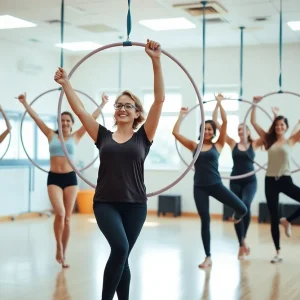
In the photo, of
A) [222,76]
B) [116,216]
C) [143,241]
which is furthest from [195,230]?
[116,216]

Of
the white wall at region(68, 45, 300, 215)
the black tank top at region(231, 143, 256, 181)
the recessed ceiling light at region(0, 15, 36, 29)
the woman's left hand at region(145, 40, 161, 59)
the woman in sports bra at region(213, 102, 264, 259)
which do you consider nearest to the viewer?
the woman's left hand at region(145, 40, 161, 59)

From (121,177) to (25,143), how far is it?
7777 mm

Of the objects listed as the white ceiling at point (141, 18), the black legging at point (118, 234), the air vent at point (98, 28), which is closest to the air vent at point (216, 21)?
the white ceiling at point (141, 18)

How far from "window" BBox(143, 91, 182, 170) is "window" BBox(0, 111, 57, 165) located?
2.05 metres

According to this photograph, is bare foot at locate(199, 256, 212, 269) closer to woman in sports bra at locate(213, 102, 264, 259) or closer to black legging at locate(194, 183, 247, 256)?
black legging at locate(194, 183, 247, 256)

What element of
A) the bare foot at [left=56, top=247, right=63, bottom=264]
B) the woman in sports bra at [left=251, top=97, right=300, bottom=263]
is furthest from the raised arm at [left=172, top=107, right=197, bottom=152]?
the bare foot at [left=56, top=247, right=63, bottom=264]

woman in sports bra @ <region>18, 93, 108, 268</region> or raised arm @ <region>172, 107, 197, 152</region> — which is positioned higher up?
raised arm @ <region>172, 107, 197, 152</region>

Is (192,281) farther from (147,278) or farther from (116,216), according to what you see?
(116,216)

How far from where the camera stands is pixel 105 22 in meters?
8.98

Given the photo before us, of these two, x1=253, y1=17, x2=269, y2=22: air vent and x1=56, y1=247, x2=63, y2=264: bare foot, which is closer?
x1=56, y1=247, x2=63, y2=264: bare foot

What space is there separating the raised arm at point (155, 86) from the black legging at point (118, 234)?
0.51 metres

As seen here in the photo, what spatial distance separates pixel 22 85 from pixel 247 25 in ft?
14.3

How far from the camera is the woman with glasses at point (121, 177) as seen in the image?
3.59 metres

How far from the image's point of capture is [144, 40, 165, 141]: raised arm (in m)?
3.76
